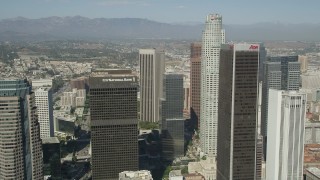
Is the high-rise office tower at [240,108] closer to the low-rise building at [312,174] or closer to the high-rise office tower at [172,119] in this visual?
the low-rise building at [312,174]

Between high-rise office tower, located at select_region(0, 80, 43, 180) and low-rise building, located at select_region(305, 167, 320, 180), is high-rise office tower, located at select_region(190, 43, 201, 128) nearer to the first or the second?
low-rise building, located at select_region(305, 167, 320, 180)

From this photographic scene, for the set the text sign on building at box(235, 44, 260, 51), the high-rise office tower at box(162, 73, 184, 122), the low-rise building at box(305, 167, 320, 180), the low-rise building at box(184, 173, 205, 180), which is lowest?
the low-rise building at box(184, 173, 205, 180)

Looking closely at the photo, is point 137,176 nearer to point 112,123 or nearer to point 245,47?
point 112,123

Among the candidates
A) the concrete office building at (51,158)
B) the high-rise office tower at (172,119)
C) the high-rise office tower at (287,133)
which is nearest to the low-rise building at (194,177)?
the high-rise office tower at (172,119)

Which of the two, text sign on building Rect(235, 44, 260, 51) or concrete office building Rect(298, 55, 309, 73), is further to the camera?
concrete office building Rect(298, 55, 309, 73)

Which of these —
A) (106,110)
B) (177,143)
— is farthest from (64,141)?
(106,110)

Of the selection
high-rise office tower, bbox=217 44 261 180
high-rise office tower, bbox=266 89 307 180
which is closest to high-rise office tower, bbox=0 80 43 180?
high-rise office tower, bbox=217 44 261 180
